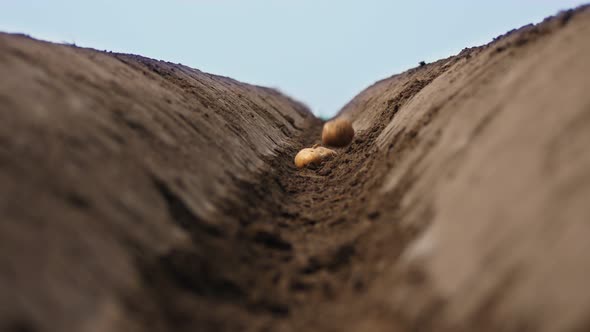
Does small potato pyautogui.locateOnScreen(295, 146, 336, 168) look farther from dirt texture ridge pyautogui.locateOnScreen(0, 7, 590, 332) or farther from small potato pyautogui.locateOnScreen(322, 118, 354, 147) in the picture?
dirt texture ridge pyautogui.locateOnScreen(0, 7, 590, 332)

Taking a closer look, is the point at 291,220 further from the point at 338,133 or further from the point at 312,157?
the point at 338,133

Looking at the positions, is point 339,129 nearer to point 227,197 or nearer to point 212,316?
point 227,197

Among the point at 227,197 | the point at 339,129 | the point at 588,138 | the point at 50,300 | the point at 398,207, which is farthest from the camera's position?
the point at 339,129

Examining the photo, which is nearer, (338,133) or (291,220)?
(291,220)

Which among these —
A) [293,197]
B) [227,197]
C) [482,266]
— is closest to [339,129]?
[293,197]

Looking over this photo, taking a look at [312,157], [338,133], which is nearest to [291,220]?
[312,157]

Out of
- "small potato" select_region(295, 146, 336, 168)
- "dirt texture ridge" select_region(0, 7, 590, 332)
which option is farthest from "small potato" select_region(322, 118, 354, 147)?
"dirt texture ridge" select_region(0, 7, 590, 332)

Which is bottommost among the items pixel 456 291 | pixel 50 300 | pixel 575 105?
pixel 50 300

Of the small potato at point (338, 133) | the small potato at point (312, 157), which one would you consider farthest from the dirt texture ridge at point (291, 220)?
the small potato at point (338, 133)
